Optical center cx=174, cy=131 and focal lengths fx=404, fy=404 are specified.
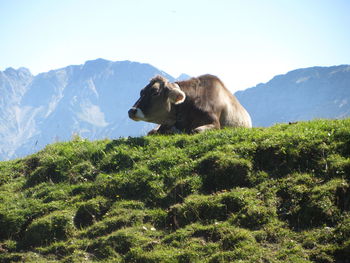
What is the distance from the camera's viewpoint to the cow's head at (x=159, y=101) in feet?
44.4

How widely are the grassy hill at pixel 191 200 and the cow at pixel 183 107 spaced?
2.08 metres

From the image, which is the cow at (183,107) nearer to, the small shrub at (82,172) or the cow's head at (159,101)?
the cow's head at (159,101)

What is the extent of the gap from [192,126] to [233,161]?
430 centimetres

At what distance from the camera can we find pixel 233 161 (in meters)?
9.19

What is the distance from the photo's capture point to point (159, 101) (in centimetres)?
1368

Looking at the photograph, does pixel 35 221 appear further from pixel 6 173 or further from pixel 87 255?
pixel 6 173

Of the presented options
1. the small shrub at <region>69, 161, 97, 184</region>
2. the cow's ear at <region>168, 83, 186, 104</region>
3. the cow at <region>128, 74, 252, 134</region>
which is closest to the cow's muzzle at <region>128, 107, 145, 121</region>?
the cow at <region>128, 74, 252, 134</region>

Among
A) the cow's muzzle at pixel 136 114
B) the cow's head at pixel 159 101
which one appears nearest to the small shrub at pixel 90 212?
the cow's muzzle at pixel 136 114

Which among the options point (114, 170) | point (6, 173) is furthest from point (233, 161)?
point (6, 173)

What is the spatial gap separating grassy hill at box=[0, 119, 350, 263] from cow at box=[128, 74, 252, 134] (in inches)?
82.0

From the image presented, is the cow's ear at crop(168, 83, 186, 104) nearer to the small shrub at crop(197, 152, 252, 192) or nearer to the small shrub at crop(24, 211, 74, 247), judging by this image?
the small shrub at crop(197, 152, 252, 192)

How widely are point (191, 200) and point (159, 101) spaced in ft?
19.3

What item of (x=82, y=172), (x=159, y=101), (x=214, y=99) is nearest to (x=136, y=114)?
(x=159, y=101)

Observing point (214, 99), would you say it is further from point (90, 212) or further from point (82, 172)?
point (90, 212)
